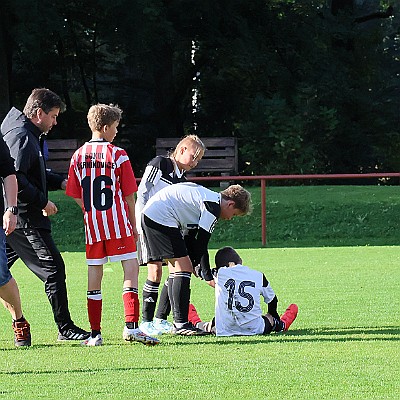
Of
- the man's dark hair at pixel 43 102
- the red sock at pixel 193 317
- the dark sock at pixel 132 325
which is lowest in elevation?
the red sock at pixel 193 317

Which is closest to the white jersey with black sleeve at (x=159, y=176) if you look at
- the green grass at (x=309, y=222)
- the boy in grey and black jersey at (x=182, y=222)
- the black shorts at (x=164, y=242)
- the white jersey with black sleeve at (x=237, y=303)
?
the boy in grey and black jersey at (x=182, y=222)

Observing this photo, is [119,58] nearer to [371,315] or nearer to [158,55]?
[158,55]

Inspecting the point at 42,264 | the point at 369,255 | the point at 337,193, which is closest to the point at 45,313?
the point at 42,264

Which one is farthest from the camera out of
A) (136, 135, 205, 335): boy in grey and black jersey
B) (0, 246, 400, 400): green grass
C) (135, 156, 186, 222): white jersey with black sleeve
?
(135, 156, 186, 222): white jersey with black sleeve

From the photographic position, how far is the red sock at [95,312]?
27.8 ft

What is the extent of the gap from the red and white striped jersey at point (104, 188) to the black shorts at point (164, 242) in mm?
489

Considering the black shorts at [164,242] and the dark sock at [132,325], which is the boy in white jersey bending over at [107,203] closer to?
the dark sock at [132,325]

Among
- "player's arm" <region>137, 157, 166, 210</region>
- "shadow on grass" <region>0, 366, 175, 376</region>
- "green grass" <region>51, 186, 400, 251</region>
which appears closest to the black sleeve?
"player's arm" <region>137, 157, 166, 210</region>

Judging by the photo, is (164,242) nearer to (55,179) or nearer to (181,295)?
(181,295)

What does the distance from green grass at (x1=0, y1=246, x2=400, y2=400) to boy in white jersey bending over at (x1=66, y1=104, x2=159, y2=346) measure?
31 centimetres

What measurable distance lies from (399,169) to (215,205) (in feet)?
81.4

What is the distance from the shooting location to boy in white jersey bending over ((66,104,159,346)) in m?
8.40

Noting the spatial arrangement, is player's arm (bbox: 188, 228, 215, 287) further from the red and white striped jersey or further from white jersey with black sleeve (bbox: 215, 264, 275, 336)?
the red and white striped jersey

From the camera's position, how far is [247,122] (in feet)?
102
